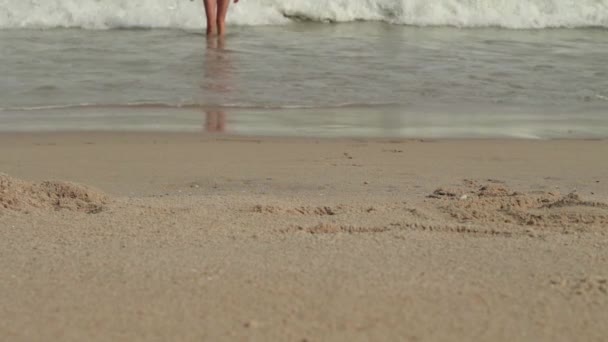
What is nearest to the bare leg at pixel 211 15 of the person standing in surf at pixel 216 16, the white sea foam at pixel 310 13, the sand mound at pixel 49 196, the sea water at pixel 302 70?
the person standing in surf at pixel 216 16

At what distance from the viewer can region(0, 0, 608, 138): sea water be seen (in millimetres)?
6680

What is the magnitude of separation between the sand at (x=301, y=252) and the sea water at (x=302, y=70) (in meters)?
1.42

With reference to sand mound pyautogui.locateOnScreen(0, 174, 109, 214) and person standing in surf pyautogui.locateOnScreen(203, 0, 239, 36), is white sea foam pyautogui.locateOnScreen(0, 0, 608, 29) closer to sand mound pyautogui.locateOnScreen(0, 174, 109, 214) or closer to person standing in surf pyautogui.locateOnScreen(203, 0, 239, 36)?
person standing in surf pyautogui.locateOnScreen(203, 0, 239, 36)

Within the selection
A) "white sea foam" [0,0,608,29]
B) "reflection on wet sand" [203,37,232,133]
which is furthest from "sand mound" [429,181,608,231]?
"white sea foam" [0,0,608,29]

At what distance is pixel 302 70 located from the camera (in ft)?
28.6

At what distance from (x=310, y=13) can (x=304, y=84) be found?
230 inches

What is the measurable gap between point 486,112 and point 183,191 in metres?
3.32

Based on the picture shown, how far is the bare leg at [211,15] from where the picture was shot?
1116cm

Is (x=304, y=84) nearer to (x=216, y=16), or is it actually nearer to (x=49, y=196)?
(x=216, y=16)

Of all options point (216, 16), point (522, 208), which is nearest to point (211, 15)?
point (216, 16)

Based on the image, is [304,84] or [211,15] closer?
[304,84]

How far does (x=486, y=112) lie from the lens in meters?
7.20

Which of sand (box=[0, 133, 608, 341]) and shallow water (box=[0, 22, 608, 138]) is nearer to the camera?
sand (box=[0, 133, 608, 341])

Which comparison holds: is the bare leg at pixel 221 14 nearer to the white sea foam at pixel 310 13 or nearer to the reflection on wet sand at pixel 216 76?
the reflection on wet sand at pixel 216 76
